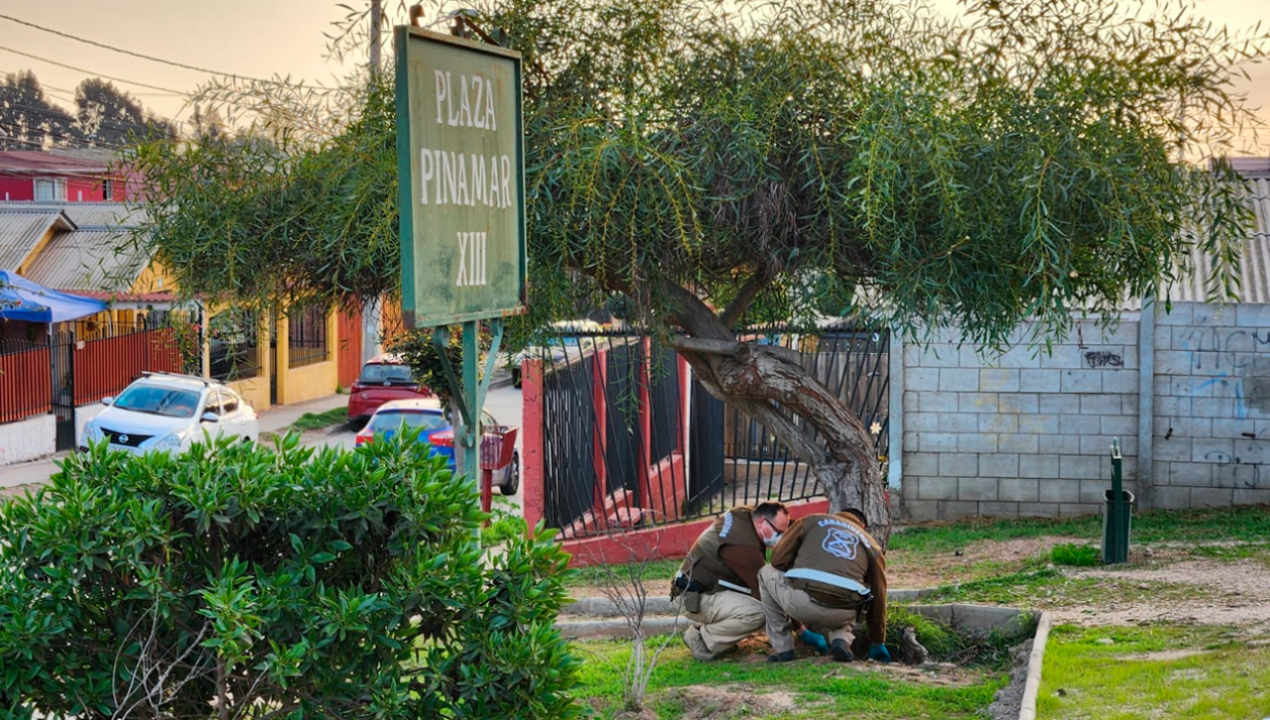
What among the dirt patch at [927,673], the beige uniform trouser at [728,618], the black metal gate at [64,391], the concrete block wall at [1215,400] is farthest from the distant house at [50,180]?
the dirt patch at [927,673]

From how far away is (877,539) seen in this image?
339 inches

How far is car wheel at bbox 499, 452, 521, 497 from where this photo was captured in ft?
61.5

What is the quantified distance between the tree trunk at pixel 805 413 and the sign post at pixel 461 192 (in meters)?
3.70

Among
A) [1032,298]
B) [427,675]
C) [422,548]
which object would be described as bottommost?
[427,675]

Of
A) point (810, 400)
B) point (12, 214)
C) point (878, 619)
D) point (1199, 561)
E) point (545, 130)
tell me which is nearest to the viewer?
point (545, 130)

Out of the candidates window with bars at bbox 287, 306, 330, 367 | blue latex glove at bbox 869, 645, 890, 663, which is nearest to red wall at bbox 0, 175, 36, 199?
window with bars at bbox 287, 306, 330, 367

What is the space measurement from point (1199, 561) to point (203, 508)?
8.49 meters

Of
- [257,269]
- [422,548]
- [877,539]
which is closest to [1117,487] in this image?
[877,539]

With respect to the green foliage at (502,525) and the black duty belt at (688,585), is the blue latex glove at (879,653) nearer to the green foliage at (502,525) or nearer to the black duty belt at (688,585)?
the black duty belt at (688,585)

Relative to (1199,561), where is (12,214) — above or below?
above

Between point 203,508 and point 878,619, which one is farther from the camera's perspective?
point 878,619

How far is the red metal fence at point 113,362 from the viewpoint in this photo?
2205cm

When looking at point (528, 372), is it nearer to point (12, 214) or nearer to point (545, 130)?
point (545, 130)

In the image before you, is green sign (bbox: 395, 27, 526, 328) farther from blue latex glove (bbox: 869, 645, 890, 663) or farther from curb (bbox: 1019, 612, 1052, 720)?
blue latex glove (bbox: 869, 645, 890, 663)
